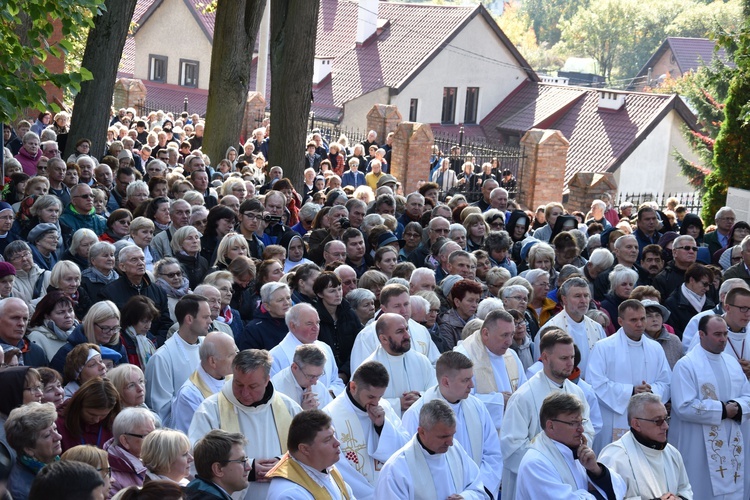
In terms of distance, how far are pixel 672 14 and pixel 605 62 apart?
8.68 m

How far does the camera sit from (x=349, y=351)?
30.0 feet

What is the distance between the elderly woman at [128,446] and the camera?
5992mm

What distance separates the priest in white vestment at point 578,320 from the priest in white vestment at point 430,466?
292 cm

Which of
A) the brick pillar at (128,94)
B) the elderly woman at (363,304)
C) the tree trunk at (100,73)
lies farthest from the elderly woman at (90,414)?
the brick pillar at (128,94)

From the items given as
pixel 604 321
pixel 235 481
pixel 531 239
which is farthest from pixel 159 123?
pixel 235 481

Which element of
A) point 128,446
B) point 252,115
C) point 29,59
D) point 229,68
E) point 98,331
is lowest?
point 128,446

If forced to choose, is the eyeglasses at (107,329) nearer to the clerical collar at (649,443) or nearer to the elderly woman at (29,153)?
the clerical collar at (649,443)

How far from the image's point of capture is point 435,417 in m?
6.42

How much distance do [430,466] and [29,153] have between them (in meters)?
10.5

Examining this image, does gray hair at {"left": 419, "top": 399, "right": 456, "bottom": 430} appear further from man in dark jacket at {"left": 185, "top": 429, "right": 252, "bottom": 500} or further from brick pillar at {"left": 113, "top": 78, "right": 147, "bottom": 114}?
brick pillar at {"left": 113, "top": 78, "right": 147, "bottom": 114}

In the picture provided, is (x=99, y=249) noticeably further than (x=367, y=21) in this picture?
No

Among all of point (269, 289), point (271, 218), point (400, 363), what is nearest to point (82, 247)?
point (269, 289)

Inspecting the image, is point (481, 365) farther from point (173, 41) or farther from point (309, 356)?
point (173, 41)

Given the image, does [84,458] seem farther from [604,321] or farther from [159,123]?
[159,123]
